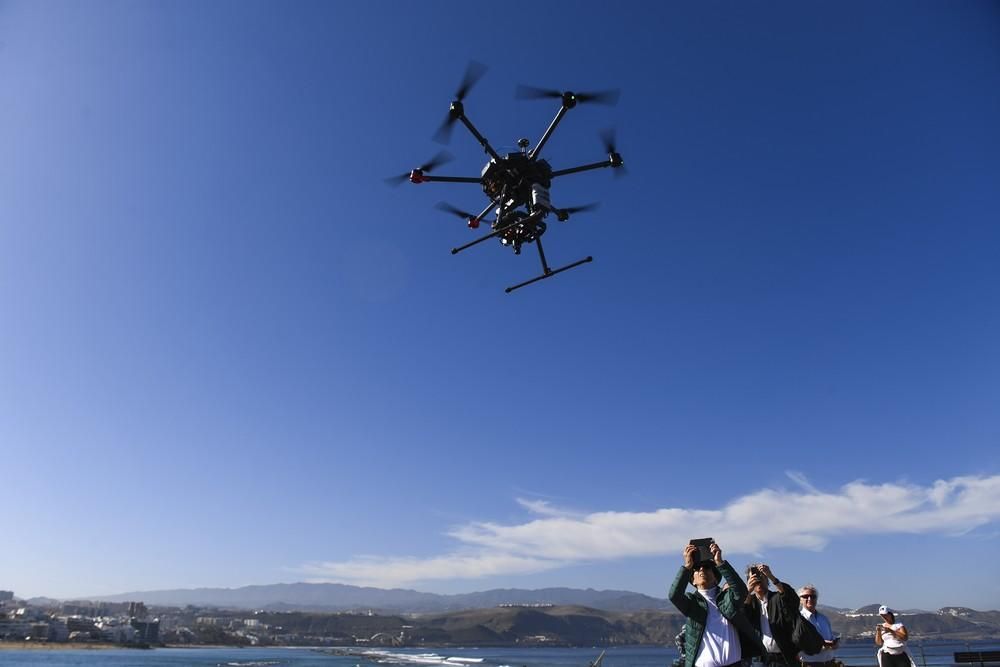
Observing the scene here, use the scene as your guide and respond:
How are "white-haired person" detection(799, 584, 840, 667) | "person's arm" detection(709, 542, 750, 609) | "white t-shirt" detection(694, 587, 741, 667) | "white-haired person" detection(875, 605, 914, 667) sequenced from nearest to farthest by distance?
"person's arm" detection(709, 542, 750, 609)
"white t-shirt" detection(694, 587, 741, 667)
"white-haired person" detection(799, 584, 840, 667)
"white-haired person" detection(875, 605, 914, 667)

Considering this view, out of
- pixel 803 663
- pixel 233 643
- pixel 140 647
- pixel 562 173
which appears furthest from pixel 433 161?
pixel 233 643

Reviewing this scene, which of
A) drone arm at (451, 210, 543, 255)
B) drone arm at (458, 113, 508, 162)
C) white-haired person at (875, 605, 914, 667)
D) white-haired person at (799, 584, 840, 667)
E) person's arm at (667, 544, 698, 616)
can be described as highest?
drone arm at (458, 113, 508, 162)

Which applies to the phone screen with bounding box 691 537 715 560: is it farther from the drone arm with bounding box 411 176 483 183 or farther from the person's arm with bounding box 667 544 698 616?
the drone arm with bounding box 411 176 483 183

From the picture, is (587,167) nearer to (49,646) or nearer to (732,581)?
(732,581)

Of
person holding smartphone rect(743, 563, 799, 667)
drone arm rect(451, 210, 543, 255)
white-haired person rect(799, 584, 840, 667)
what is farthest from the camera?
drone arm rect(451, 210, 543, 255)

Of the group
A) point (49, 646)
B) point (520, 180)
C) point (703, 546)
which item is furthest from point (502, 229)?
point (49, 646)

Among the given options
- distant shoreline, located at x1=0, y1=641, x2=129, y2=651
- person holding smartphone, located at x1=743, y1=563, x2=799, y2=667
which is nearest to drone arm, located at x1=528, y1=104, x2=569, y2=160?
person holding smartphone, located at x1=743, y1=563, x2=799, y2=667

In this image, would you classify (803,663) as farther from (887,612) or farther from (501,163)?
(501,163)
